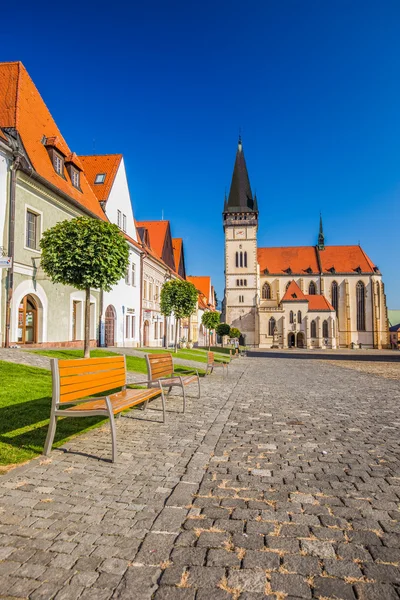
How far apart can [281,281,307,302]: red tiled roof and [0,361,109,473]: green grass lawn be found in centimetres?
6900

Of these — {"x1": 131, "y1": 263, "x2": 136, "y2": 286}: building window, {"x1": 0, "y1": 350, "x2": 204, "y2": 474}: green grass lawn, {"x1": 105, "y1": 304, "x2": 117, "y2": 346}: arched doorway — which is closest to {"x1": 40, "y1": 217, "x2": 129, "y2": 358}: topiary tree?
{"x1": 0, "y1": 350, "x2": 204, "y2": 474}: green grass lawn

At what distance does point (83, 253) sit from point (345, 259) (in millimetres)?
78642

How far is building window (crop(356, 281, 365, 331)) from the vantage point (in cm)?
8071

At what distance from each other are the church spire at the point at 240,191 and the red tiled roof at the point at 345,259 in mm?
19931

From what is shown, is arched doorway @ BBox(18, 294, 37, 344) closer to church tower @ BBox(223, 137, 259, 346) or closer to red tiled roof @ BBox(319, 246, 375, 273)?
church tower @ BBox(223, 137, 259, 346)

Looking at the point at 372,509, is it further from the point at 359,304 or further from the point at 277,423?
the point at 359,304

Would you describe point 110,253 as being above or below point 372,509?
above

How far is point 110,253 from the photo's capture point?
13.7 m

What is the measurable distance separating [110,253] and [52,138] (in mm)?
9330

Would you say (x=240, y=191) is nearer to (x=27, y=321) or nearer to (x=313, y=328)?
(x=313, y=328)

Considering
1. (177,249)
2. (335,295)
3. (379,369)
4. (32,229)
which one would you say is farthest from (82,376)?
(335,295)

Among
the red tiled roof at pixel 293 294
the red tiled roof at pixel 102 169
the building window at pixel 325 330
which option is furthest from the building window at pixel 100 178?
the building window at pixel 325 330

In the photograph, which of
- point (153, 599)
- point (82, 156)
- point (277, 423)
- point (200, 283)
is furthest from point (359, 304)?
point (153, 599)

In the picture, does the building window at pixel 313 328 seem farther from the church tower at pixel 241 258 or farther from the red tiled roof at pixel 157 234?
the red tiled roof at pixel 157 234
